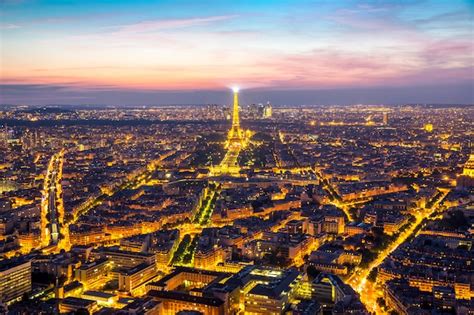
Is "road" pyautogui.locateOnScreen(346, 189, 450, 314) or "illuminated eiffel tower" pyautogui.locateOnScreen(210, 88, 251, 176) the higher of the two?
"illuminated eiffel tower" pyautogui.locateOnScreen(210, 88, 251, 176)

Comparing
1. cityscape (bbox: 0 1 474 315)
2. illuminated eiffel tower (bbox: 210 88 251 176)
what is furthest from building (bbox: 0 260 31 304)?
illuminated eiffel tower (bbox: 210 88 251 176)

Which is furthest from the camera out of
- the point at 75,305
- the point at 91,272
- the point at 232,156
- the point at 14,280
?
the point at 232,156

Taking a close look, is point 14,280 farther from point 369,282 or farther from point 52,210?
point 52,210

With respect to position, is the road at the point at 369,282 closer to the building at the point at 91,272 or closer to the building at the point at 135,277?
the building at the point at 135,277

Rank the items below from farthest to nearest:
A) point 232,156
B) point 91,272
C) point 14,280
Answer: point 232,156
point 91,272
point 14,280

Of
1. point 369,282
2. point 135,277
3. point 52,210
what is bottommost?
point 369,282

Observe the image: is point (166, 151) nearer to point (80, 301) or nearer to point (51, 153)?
point (51, 153)

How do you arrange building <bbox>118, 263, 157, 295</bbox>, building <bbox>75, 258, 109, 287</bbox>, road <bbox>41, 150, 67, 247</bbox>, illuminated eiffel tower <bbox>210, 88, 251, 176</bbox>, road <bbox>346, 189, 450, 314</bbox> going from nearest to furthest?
road <bbox>346, 189, 450, 314</bbox> → building <bbox>118, 263, 157, 295</bbox> → building <bbox>75, 258, 109, 287</bbox> → road <bbox>41, 150, 67, 247</bbox> → illuminated eiffel tower <bbox>210, 88, 251, 176</bbox>

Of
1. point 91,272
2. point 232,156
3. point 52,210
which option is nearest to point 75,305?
point 91,272

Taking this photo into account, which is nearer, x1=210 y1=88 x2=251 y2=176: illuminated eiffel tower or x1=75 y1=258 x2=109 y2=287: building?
x1=75 y1=258 x2=109 y2=287: building

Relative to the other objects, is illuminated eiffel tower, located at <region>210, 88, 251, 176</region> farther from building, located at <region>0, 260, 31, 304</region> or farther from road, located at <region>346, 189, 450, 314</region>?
building, located at <region>0, 260, 31, 304</region>
